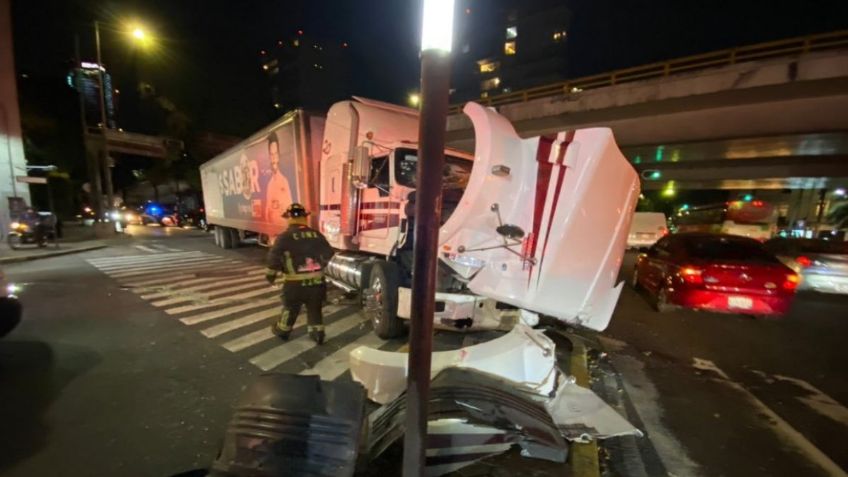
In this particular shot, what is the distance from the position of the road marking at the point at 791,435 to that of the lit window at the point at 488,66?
71.7 meters

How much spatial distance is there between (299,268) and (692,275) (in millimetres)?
5959

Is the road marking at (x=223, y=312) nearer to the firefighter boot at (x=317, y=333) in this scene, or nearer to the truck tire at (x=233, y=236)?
the firefighter boot at (x=317, y=333)

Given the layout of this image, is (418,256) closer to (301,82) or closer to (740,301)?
(740,301)

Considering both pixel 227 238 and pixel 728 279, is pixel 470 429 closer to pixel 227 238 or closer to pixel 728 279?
pixel 728 279

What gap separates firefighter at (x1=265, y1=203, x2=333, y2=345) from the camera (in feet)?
16.5

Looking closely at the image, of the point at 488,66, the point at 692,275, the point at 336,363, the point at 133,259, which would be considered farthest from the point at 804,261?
the point at 488,66

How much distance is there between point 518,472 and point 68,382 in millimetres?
4419

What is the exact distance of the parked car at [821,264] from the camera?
862cm

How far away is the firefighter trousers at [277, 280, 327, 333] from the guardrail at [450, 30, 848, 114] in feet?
53.6

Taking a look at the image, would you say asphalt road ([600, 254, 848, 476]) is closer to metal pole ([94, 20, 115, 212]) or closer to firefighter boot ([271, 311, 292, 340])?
firefighter boot ([271, 311, 292, 340])

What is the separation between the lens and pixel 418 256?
178 centimetres

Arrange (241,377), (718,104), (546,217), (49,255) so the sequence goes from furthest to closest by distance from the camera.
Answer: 1. (718,104)
2. (49,255)
3. (241,377)
4. (546,217)

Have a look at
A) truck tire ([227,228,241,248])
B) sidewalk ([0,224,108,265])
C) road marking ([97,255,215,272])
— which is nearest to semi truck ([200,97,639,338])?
road marking ([97,255,215,272])

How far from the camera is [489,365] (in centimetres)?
346
